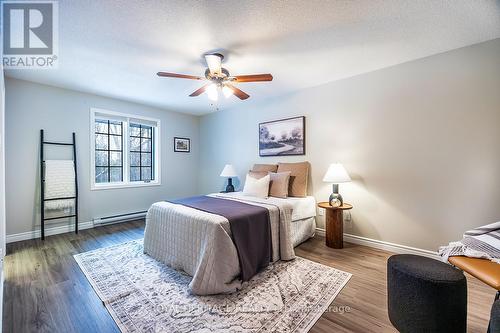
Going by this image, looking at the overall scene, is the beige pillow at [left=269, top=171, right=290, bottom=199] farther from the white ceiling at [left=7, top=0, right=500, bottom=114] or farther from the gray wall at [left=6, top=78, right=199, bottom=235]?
the gray wall at [left=6, top=78, right=199, bottom=235]

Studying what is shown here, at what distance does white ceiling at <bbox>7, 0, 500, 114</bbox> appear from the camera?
1694 millimetres

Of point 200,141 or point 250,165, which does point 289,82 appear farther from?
point 200,141

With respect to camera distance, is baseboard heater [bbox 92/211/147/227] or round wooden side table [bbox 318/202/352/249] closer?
round wooden side table [bbox 318/202/352/249]

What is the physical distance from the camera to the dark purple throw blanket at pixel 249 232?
80.0 inches

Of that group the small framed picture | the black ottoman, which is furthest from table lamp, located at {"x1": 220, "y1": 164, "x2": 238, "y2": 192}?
the black ottoman

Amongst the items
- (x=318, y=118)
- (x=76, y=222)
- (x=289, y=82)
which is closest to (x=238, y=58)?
(x=289, y=82)

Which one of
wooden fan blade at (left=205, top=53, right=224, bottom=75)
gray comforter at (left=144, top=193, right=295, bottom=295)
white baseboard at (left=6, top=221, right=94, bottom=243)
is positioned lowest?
Result: white baseboard at (left=6, top=221, right=94, bottom=243)

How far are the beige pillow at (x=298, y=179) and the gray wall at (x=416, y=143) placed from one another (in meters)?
0.18

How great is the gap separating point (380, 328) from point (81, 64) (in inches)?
160

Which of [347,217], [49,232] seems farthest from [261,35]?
[49,232]

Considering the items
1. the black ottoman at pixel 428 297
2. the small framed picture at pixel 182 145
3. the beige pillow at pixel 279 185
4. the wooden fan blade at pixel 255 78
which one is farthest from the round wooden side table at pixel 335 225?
the small framed picture at pixel 182 145

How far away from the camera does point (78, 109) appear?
364 cm

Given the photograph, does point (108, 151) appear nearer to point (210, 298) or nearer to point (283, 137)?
point (283, 137)

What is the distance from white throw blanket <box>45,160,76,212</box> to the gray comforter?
1896 mm
